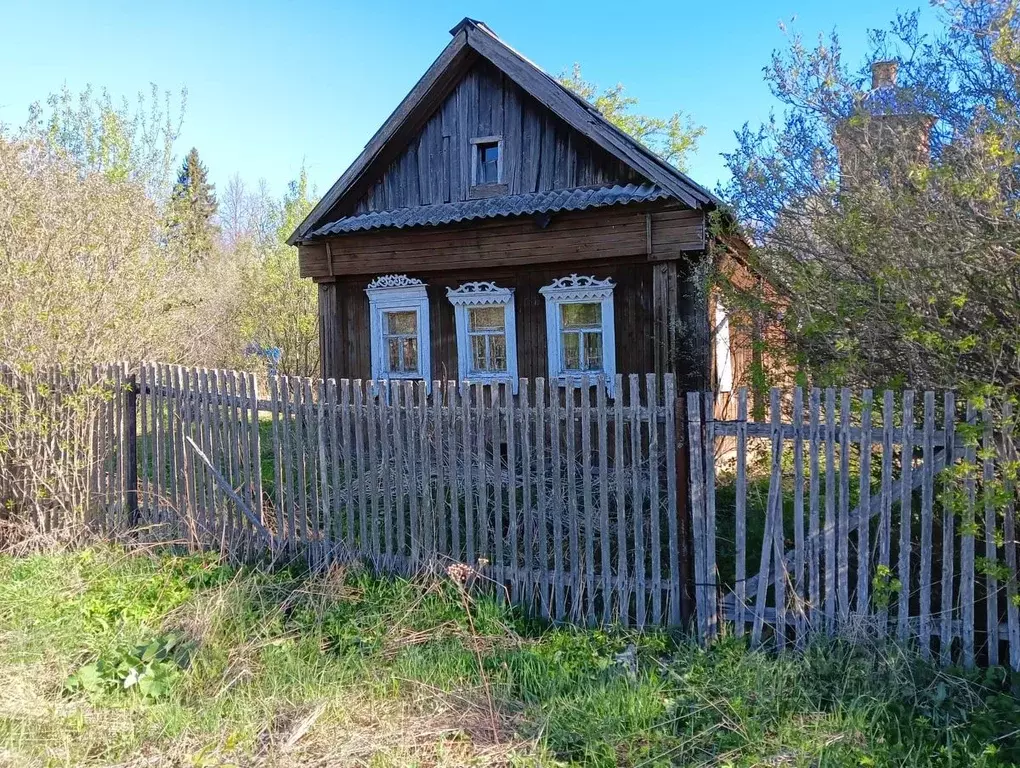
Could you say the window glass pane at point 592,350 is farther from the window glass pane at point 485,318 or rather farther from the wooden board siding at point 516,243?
the window glass pane at point 485,318

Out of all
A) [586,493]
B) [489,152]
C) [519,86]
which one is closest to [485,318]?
[489,152]

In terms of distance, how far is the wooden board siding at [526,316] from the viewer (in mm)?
9461

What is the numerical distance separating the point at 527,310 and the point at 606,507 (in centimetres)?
545

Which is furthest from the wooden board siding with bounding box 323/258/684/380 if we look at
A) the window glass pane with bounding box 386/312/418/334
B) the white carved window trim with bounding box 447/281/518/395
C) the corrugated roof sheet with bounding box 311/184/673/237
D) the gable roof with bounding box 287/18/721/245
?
the gable roof with bounding box 287/18/721/245

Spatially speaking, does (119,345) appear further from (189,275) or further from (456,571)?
(456,571)

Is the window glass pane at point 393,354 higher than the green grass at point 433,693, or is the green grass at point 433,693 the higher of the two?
the window glass pane at point 393,354

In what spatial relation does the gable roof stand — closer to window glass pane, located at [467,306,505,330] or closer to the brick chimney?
window glass pane, located at [467,306,505,330]

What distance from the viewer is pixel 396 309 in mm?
11078

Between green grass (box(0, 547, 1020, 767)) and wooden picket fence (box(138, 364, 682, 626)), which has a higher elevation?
wooden picket fence (box(138, 364, 682, 626))

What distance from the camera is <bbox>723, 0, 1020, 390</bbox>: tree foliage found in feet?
12.8

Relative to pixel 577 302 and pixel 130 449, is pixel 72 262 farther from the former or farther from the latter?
pixel 577 302

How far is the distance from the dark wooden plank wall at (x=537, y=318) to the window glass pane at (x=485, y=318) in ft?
0.98

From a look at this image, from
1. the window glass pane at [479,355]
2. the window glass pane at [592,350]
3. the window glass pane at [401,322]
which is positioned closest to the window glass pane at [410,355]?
the window glass pane at [401,322]

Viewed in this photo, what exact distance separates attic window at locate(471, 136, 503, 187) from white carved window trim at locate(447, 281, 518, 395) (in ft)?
5.17
